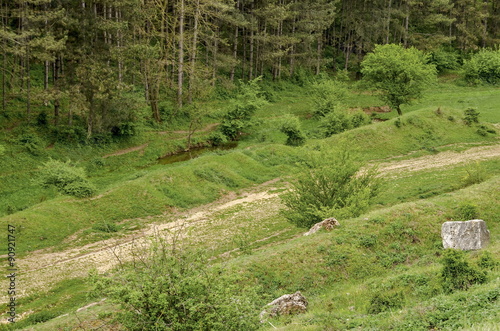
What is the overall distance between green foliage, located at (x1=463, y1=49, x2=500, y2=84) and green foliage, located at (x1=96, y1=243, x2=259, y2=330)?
68294 mm

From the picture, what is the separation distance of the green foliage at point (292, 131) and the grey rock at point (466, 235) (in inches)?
1089

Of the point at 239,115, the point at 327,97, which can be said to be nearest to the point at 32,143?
the point at 239,115

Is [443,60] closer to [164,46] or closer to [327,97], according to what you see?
[327,97]

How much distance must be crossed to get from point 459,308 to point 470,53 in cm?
7803

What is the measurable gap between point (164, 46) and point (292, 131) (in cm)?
1834

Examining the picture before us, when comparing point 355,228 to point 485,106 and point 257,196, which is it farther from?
point 485,106

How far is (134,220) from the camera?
29.8 metres

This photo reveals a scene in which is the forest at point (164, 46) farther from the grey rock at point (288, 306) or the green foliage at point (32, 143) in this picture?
the grey rock at point (288, 306)

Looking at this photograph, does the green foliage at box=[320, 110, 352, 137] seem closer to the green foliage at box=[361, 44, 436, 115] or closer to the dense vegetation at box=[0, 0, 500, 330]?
the dense vegetation at box=[0, 0, 500, 330]

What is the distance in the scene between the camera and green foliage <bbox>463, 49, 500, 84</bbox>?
2717 inches

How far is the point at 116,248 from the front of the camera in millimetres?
26312

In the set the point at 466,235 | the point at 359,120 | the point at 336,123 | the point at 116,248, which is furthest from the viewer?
the point at 359,120

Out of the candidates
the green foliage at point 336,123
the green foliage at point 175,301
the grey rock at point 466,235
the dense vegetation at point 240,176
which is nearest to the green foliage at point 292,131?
the dense vegetation at point 240,176

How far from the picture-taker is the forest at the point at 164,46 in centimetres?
4033
